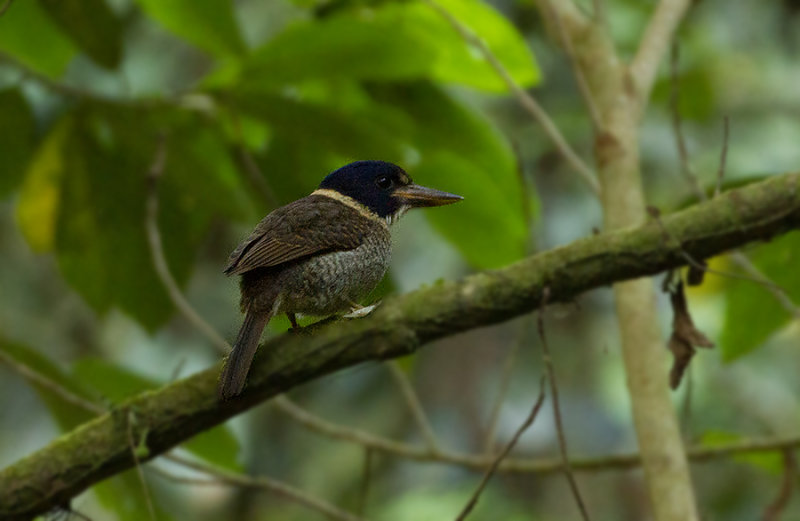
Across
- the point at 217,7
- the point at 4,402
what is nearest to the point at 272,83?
the point at 217,7

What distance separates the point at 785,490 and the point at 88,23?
2139 mm

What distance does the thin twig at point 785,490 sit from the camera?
8.52 feet

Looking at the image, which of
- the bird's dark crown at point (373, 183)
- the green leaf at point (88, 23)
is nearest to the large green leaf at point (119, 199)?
the green leaf at point (88, 23)

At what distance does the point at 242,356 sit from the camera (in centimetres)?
107

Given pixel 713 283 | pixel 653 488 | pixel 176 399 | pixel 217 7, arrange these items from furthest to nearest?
pixel 713 283 < pixel 217 7 < pixel 653 488 < pixel 176 399

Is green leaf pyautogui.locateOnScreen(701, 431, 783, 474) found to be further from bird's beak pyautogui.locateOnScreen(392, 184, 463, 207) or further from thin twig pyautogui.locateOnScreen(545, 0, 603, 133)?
bird's beak pyautogui.locateOnScreen(392, 184, 463, 207)

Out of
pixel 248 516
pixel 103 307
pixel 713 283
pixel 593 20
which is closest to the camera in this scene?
pixel 103 307

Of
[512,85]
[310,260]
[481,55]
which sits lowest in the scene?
[310,260]

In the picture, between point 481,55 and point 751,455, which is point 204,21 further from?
point 751,455

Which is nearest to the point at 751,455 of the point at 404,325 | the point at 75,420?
the point at 404,325

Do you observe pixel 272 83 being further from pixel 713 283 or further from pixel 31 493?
pixel 713 283

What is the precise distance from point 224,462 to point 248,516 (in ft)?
12.4

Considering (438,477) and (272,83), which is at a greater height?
(438,477)

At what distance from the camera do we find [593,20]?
2885mm
